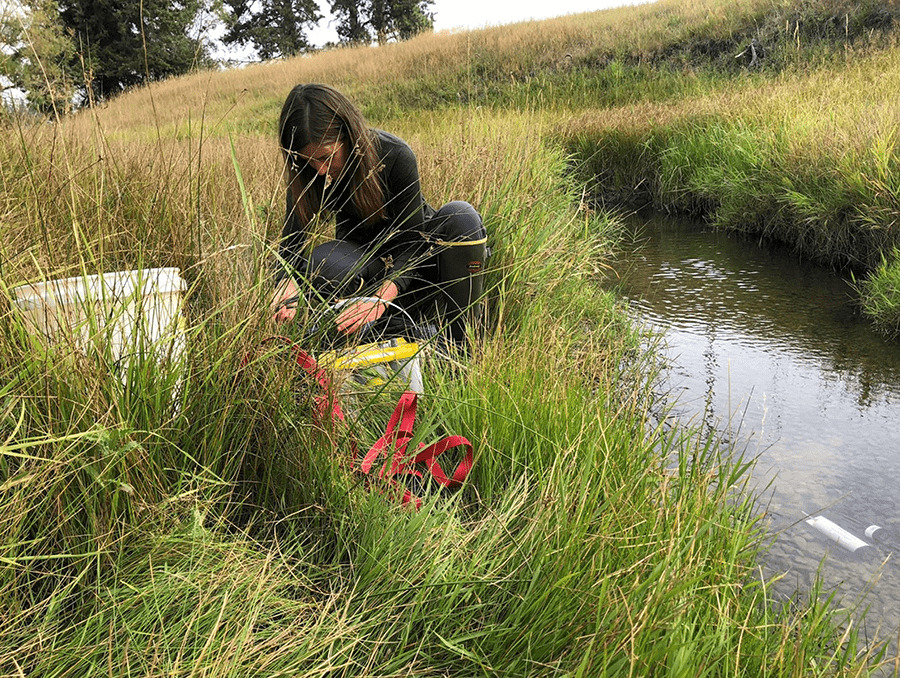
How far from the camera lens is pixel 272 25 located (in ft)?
96.3

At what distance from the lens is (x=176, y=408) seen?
1.40 meters

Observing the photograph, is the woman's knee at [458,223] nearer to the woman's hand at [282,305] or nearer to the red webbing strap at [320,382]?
the woman's hand at [282,305]

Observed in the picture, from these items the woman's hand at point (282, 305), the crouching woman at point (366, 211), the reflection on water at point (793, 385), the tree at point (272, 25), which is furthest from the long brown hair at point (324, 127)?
the tree at point (272, 25)

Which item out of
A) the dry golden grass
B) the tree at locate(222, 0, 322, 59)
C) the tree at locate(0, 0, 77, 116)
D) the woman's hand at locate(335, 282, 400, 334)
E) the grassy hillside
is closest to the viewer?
the grassy hillside

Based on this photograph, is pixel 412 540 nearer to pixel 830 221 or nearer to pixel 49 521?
pixel 49 521

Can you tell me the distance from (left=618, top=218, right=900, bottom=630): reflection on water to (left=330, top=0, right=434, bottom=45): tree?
86.4ft

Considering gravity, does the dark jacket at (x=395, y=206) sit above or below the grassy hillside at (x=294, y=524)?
above

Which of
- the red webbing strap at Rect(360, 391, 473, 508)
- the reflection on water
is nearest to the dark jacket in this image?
the red webbing strap at Rect(360, 391, 473, 508)

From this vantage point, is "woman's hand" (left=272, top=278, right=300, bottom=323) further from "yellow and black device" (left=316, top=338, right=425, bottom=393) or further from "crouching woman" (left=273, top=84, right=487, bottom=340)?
"crouching woman" (left=273, top=84, right=487, bottom=340)

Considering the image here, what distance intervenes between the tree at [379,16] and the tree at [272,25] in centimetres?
119

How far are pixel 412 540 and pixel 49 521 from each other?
0.67 m

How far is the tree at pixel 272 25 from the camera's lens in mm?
28234

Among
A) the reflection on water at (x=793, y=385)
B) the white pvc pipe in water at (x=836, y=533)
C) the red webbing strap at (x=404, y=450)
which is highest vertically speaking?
the red webbing strap at (x=404, y=450)

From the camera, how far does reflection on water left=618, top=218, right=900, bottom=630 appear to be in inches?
81.2
